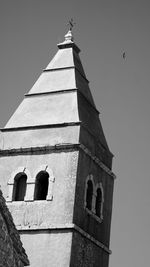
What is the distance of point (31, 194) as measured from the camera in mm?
23531

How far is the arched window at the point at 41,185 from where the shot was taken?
23672 mm

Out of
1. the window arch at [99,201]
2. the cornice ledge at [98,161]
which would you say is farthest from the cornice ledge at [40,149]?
the window arch at [99,201]

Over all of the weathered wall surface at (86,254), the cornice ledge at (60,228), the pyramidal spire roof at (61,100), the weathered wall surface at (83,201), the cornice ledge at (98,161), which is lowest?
the weathered wall surface at (86,254)

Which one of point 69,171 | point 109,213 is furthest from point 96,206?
point 69,171

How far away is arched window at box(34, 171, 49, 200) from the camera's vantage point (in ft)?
77.7

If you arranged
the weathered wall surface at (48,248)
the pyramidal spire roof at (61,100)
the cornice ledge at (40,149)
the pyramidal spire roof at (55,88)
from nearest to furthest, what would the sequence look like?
the weathered wall surface at (48,248)
the cornice ledge at (40,149)
the pyramidal spire roof at (61,100)
the pyramidal spire roof at (55,88)

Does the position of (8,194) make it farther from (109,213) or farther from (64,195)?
(109,213)

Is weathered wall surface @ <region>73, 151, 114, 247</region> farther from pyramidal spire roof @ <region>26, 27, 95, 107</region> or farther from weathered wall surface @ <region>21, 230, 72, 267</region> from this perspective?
pyramidal spire roof @ <region>26, 27, 95, 107</region>

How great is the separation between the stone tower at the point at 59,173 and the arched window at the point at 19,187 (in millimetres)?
34

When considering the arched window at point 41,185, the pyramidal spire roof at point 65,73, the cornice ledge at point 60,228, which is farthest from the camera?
the pyramidal spire roof at point 65,73

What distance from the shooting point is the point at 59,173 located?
23.3 m

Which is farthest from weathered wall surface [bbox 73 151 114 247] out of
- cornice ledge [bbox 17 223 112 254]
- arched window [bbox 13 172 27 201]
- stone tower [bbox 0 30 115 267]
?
arched window [bbox 13 172 27 201]

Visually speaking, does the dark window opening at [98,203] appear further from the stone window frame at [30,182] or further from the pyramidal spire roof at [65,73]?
the pyramidal spire roof at [65,73]

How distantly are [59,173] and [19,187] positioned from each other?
Answer: 1717mm
